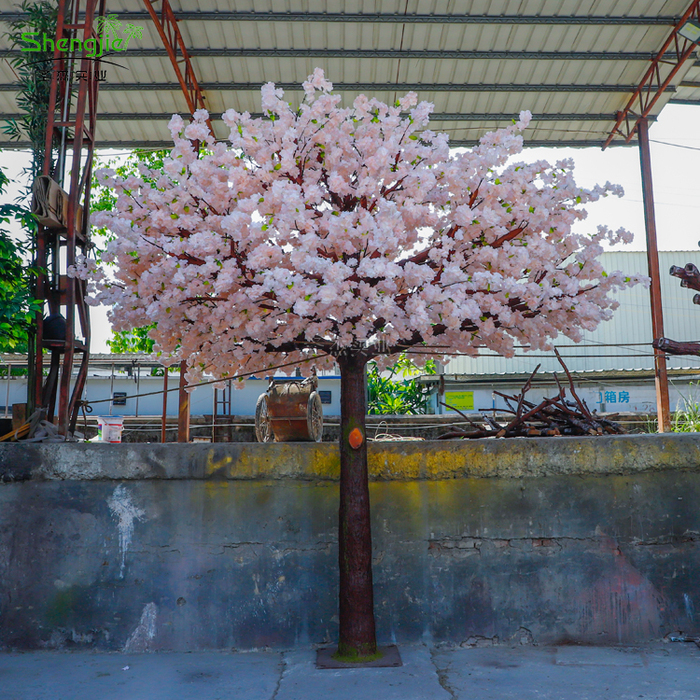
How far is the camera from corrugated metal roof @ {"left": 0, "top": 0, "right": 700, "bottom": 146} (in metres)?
10.2

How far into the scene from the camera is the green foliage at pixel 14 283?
5414 millimetres

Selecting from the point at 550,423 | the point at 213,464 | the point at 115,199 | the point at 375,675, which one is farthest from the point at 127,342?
the point at 375,675

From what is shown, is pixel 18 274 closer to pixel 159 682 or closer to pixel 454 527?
pixel 159 682

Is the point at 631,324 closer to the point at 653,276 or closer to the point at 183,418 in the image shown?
the point at 653,276

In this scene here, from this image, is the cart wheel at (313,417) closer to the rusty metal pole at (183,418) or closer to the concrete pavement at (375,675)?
Answer: the concrete pavement at (375,675)

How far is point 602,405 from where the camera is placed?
19.8 metres

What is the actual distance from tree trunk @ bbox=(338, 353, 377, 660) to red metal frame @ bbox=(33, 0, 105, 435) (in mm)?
2677

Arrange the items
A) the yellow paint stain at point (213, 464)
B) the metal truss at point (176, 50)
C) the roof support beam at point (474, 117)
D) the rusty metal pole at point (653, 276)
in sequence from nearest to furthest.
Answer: the yellow paint stain at point (213, 464), the metal truss at point (176, 50), the rusty metal pole at point (653, 276), the roof support beam at point (474, 117)

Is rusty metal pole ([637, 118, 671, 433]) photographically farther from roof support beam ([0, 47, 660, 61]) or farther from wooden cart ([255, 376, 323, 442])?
wooden cart ([255, 376, 323, 442])

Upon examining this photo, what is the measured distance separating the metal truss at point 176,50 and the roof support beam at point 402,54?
0.28 metres

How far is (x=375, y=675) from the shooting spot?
4.42m

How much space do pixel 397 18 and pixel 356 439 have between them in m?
8.18

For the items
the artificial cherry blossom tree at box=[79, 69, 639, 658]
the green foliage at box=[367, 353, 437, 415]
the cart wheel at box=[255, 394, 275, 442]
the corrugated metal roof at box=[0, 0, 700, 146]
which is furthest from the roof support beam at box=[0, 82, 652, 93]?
the green foliage at box=[367, 353, 437, 415]

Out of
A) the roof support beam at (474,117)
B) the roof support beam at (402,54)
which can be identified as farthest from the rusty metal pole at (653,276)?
the roof support beam at (402,54)
